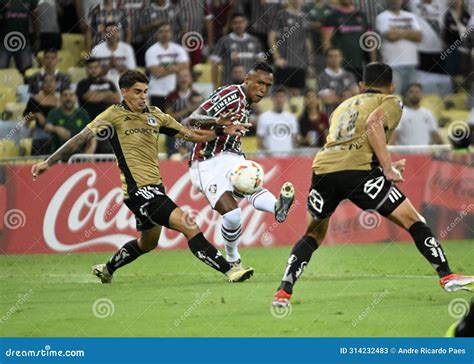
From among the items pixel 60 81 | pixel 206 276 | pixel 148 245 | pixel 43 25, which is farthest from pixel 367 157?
pixel 43 25

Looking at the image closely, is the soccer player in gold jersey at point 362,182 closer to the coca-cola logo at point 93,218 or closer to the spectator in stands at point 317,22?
the coca-cola logo at point 93,218

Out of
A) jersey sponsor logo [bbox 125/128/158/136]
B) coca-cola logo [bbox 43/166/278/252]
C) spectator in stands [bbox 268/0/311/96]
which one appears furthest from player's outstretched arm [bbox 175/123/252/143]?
spectator in stands [bbox 268/0/311/96]

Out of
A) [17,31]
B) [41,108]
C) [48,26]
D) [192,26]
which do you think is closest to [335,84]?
[192,26]

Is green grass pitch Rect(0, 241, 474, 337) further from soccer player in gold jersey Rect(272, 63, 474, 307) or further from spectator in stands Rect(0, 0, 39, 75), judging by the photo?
spectator in stands Rect(0, 0, 39, 75)

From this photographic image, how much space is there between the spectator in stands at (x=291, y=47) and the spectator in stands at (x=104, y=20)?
2.21 metres

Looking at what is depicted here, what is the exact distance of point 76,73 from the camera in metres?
18.4

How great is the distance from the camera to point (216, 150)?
13.4 metres

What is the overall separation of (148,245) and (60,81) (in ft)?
17.3

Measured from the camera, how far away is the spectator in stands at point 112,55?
17.8 meters

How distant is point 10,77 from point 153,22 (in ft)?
7.49

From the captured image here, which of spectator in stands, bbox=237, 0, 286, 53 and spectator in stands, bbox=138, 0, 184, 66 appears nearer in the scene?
spectator in stands, bbox=138, 0, 184, 66

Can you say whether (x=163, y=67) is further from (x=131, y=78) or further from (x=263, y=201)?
(x=131, y=78)

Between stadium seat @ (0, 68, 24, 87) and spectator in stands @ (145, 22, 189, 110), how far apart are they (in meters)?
1.94

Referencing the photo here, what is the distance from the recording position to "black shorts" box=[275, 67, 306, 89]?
18.7 m
